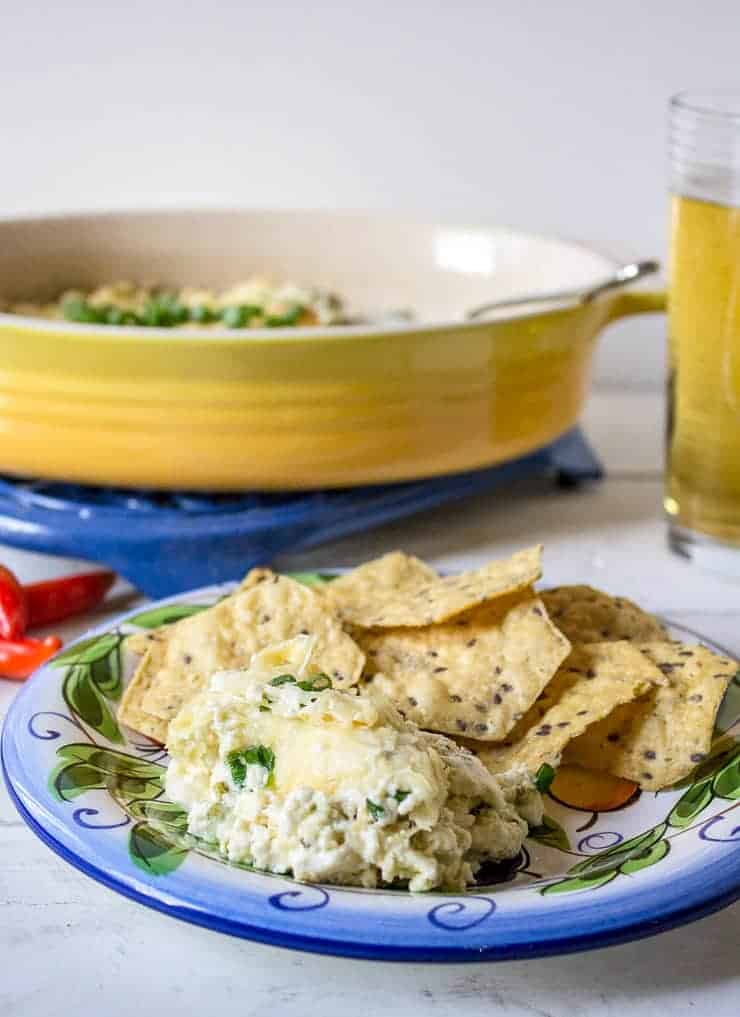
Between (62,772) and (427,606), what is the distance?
292 mm

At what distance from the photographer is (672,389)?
1450mm

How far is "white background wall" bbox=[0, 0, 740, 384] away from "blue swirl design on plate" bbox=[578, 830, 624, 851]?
1.32 metres

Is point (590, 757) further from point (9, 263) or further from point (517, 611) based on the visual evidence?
point (9, 263)

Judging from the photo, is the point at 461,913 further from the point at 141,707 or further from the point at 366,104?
the point at 366,104

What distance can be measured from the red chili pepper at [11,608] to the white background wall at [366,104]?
947 mm

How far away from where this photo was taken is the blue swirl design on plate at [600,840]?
2.93ft

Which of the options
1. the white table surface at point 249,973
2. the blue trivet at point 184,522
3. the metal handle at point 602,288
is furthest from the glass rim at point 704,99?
the white table surface at point 249,973

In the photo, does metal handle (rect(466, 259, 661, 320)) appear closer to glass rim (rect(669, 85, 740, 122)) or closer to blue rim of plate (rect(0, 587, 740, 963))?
glass rim (rect(669, 85, 740, 122))

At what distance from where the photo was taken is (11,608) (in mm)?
1234

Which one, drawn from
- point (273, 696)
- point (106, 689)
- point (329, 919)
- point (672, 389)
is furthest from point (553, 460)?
point (329, 919)

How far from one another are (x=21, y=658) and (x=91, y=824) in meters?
0.38

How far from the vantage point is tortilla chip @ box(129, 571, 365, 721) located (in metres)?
1.01

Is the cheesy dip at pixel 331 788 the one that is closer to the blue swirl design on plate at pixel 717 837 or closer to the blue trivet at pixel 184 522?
the blue swirl design on plate at pixel 717 837

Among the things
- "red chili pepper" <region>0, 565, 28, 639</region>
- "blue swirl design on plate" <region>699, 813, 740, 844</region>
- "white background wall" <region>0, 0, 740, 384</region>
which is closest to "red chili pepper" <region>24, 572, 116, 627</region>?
"red chili pepper" <region>0, 565, 28, 639</region>
